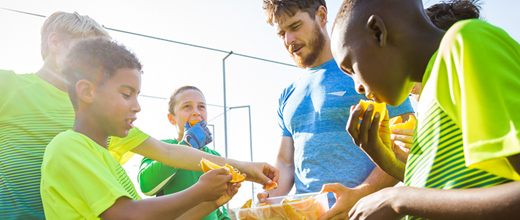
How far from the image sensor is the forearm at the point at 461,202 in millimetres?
729

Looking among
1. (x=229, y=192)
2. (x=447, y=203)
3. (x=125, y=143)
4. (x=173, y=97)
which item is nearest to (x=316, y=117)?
(x=229, y=192)

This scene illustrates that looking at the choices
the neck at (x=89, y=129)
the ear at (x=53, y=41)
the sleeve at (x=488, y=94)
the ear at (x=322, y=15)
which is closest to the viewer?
the sleeve at (x=488, y=94)

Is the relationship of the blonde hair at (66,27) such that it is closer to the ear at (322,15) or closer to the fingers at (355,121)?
the ear at (322,15)

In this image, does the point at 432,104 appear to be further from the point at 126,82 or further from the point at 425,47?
the point at 126,82

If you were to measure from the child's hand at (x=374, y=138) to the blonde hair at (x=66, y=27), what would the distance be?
4.91ft

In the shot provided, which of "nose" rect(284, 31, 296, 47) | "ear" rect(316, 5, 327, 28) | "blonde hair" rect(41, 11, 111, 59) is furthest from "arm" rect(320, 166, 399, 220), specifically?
"blonde hair" rect(41, 11, 111, 59)

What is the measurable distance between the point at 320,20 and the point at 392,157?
4.12ft

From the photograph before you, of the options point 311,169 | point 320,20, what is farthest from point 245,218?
point 320,20

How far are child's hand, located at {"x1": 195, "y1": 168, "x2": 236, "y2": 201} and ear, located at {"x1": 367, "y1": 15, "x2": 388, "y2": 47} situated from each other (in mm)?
774

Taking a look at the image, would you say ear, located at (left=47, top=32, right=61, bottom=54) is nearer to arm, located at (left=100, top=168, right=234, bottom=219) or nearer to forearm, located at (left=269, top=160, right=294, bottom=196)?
arm, located at (left=100, top=168, right=234, bottom=219)

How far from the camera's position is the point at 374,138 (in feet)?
4.36

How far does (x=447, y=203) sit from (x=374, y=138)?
52cm

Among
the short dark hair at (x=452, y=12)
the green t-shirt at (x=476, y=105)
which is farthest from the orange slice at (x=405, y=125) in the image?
the green t-shirt at (x=476, y=105)

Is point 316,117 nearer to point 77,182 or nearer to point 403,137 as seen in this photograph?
point 403,137
